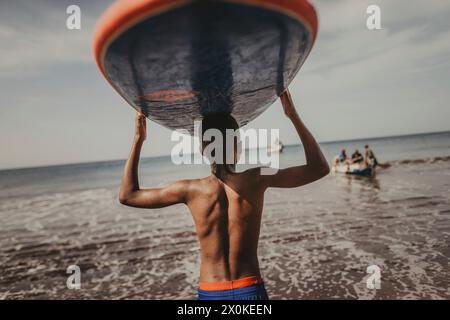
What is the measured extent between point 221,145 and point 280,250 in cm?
686

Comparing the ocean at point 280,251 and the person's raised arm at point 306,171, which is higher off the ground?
the person's raised arm at point 306,171

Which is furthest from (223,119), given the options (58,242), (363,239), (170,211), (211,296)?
(170,211)

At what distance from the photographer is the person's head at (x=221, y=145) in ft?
7.56

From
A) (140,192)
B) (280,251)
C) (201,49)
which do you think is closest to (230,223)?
(140,192)

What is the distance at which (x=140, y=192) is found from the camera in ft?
8.00

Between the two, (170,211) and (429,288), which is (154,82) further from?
(170,211)

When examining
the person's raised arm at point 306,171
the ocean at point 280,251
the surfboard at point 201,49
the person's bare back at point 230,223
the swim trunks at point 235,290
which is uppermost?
the surfboard at point 201,49

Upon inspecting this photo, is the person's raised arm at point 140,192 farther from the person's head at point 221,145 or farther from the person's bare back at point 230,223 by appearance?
the person's head at point 221,145

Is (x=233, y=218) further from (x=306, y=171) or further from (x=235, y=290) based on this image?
(x=306, y=171)

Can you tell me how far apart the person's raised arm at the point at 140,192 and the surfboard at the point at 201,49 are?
0.48 metres

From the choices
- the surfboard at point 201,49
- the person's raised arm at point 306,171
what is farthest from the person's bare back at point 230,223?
the surfboard at point 201,49

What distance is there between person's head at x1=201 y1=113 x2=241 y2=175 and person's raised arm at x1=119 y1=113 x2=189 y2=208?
282mm

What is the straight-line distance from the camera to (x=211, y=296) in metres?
2.26

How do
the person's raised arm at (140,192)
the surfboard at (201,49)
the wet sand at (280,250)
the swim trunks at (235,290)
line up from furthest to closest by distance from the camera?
the wet sand at (280,250) < the person's raised arm at (140,192) < the swim trunks at (235,290) < the surfboard at (201,49)
